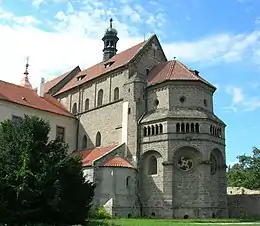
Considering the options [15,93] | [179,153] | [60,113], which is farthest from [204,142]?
[15,93]

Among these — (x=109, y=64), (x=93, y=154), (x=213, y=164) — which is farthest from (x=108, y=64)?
(x=213, y=164)

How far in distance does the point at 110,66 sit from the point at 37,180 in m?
25.5

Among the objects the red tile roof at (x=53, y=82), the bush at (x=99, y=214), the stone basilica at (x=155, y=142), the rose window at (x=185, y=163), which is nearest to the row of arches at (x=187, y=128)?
the stone basilica at (x=155, y=142)

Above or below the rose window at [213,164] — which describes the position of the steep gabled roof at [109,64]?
above

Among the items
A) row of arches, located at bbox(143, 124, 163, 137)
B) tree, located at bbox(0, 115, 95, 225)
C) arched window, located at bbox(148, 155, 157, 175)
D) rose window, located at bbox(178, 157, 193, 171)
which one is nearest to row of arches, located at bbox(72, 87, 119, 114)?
row of arches, located at bbox(143, 124, 163, 137)

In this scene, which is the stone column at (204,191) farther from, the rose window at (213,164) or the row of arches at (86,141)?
the row of arches at (86,141)

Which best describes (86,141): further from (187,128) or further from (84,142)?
(187,128)

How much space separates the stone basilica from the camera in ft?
115

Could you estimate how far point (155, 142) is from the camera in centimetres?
3662

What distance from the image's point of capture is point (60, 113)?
1738 inches

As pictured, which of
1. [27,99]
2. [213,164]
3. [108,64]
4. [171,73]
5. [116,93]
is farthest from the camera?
[108,64]

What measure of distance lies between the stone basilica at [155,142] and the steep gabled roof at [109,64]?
26cm

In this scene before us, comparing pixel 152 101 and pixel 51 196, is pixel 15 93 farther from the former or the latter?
pixel 51 196

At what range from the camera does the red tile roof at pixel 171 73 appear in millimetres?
38425
